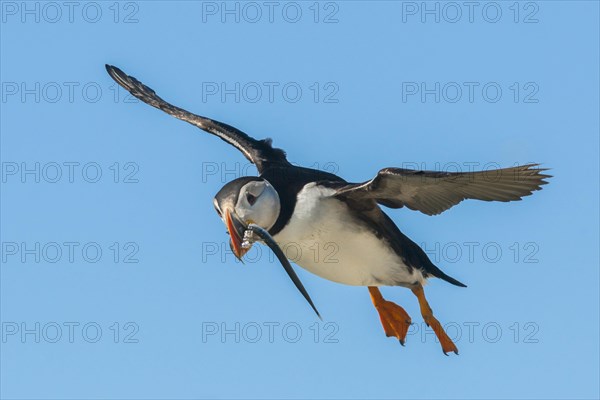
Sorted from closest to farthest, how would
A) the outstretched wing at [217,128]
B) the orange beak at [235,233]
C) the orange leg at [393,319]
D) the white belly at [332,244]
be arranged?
the orange beak at [235,233] → the white belly at [332,244] → the orange leg at [393,319] → the outstretched wing at [217,128]

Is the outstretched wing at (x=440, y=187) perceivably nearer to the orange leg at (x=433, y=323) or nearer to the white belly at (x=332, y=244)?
the white belly at (x=332, y=244)

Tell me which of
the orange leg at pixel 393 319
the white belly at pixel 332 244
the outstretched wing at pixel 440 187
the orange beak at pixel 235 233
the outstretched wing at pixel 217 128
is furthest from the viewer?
the outstretched wing at pixel 217 128

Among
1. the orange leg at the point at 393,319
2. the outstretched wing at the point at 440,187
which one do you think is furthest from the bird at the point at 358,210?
the orange leg at the point at 393,319

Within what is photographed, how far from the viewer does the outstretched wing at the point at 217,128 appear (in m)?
17.0

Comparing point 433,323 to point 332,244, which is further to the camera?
point 433,323

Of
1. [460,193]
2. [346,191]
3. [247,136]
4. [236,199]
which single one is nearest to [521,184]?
[460,193]

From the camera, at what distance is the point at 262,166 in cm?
1666

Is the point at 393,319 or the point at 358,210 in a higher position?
the point at 358,210

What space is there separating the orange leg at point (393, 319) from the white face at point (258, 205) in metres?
2.65

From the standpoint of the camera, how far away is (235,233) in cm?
1452

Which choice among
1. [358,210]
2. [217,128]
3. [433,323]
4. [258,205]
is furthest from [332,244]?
[217,128]

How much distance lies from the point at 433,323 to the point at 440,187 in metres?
2.40

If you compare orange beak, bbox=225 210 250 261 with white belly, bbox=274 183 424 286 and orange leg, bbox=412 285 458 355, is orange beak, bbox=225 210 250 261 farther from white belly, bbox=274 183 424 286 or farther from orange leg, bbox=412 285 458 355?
orange leg, bbox=412 285 458 355

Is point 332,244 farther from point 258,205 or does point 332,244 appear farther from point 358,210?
point 258,205
